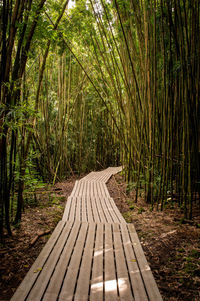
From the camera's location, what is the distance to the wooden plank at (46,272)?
3.51 ft

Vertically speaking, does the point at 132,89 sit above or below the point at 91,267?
above

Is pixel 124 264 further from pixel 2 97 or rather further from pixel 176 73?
pixel 176 73

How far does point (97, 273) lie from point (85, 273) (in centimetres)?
7

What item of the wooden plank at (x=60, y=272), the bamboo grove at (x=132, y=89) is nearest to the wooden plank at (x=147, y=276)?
the wooden plank at (x=60, y=272)

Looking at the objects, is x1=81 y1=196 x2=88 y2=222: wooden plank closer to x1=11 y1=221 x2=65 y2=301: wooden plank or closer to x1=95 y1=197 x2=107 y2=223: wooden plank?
x1=95 y1=197 x2=107 y2=223: wooden plank

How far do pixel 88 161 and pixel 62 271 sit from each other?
461 cm

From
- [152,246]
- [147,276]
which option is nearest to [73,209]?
[152,246]

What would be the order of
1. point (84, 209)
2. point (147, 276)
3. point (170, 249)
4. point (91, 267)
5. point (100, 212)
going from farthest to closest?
point (84, 209) < point (100, 212) < point (170, 249) < point (91, 267) < point (147, 276)

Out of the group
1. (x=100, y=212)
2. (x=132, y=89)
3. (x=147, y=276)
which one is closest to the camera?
(x=147, y=276)

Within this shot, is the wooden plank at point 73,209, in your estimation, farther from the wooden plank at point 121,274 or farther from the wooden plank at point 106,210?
the wooden plank at point 121,274

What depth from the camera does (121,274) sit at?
1.23 meters

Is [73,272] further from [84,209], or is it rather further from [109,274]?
[84,209]

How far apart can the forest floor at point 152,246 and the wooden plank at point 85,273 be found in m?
0.35

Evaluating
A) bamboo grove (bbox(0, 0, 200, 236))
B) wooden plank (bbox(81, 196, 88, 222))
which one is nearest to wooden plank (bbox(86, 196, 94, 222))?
wooden plank (bbox(81, 196, 88, 222))
